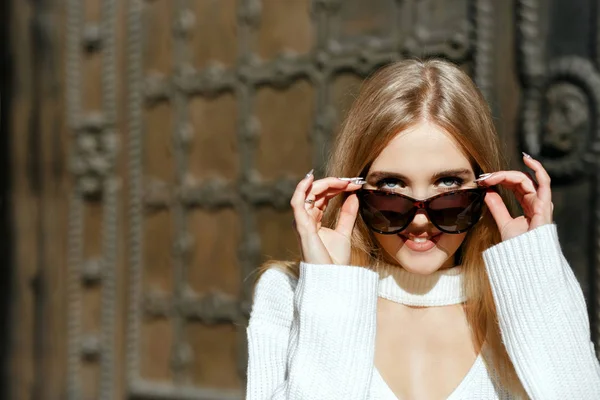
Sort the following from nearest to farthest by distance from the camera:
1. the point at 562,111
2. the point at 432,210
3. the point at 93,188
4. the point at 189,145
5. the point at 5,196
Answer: the point at 432,210, the point at 562,111, the point at 189,145, the point at 93,188, the point at 5,196

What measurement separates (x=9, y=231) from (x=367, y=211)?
105 inches

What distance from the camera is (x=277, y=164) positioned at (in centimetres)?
323

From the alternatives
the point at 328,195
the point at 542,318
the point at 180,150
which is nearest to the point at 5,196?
the point at 180,150

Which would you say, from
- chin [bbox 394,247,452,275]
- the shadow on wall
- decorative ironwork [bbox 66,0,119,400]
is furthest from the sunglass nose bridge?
the shadow on wall

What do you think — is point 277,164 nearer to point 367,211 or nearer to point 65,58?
point 65,58

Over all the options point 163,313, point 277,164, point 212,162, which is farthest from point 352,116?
point 163,313

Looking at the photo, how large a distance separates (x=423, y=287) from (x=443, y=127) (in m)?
0.31

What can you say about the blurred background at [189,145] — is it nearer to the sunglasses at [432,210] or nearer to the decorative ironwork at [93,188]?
the decorative ironwork at [93,188]

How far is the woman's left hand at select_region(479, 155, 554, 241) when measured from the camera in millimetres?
1608

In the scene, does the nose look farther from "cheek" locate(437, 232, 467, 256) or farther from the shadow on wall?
the shadow on wall

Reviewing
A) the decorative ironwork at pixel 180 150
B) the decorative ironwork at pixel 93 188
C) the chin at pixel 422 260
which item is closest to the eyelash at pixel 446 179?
the chin at pixel 422 260

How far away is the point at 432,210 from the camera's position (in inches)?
61.5

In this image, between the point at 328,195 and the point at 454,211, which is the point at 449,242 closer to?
the point at 454,211

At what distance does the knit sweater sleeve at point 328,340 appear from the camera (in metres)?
1.56
